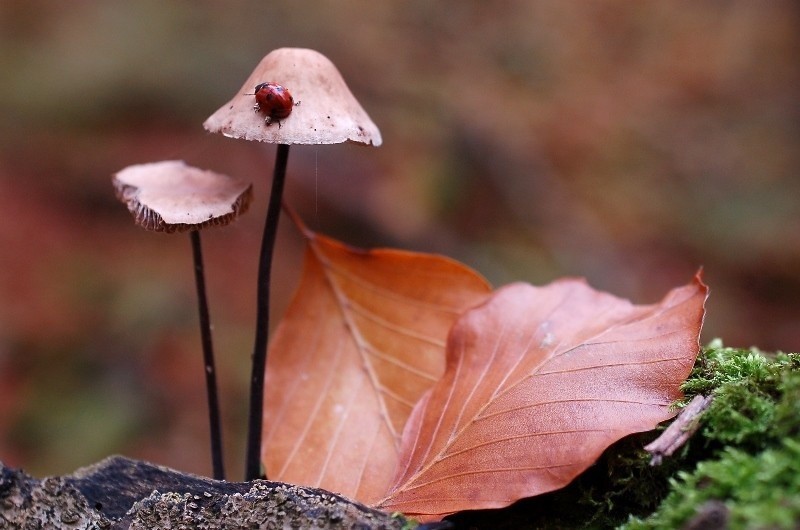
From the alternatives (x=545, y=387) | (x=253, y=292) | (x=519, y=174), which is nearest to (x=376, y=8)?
(x=519, y=174)

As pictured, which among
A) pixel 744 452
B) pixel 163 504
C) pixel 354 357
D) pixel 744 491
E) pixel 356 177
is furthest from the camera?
pixel 356 177

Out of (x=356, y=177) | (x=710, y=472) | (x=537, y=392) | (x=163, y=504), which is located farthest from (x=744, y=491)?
(x=356, y=177)

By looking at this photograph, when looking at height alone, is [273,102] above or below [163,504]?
above

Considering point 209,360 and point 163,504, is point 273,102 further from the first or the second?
point 163,504

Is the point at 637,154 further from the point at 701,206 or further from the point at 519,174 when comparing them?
the point at 519,174

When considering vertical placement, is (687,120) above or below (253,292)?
above

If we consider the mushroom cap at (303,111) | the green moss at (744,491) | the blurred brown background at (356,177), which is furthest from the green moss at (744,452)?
the blurred brown background at (356,177)
